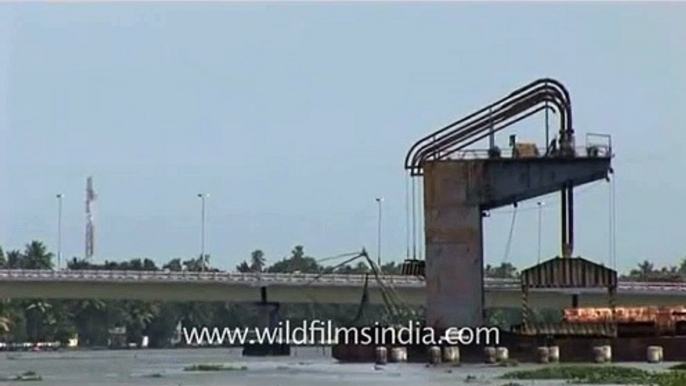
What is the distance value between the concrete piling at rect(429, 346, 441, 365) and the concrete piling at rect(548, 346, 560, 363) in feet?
19.2

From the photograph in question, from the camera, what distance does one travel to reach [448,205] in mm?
85812

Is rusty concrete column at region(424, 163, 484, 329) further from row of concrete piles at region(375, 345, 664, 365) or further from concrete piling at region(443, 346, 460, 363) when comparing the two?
row of concrete piles at region(375, 345, 664, 365)

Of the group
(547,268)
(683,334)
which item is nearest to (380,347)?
(547,268)

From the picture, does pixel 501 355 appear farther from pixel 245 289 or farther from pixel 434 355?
pixel 245 289

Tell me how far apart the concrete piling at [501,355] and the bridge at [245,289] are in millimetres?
41176

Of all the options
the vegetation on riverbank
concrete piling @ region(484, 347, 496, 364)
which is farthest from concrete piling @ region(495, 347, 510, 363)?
the vegetation on riverbank

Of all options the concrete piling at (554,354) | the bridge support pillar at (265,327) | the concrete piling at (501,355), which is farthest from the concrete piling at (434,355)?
the bridge support pillar at (265,327)

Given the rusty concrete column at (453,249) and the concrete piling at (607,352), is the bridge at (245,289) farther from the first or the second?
the rusty concrete column at (453,249)

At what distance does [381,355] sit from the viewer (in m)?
87.9

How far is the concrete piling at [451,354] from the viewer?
86.4m

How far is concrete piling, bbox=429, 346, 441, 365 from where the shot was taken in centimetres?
8612

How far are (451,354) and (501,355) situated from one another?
105 inches

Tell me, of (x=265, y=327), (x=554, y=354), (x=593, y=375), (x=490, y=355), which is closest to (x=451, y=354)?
(x=490, y=355)

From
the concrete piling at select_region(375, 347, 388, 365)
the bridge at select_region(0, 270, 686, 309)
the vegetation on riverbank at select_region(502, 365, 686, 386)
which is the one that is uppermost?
the bridge at select_region(0, 270, 686, 309)
